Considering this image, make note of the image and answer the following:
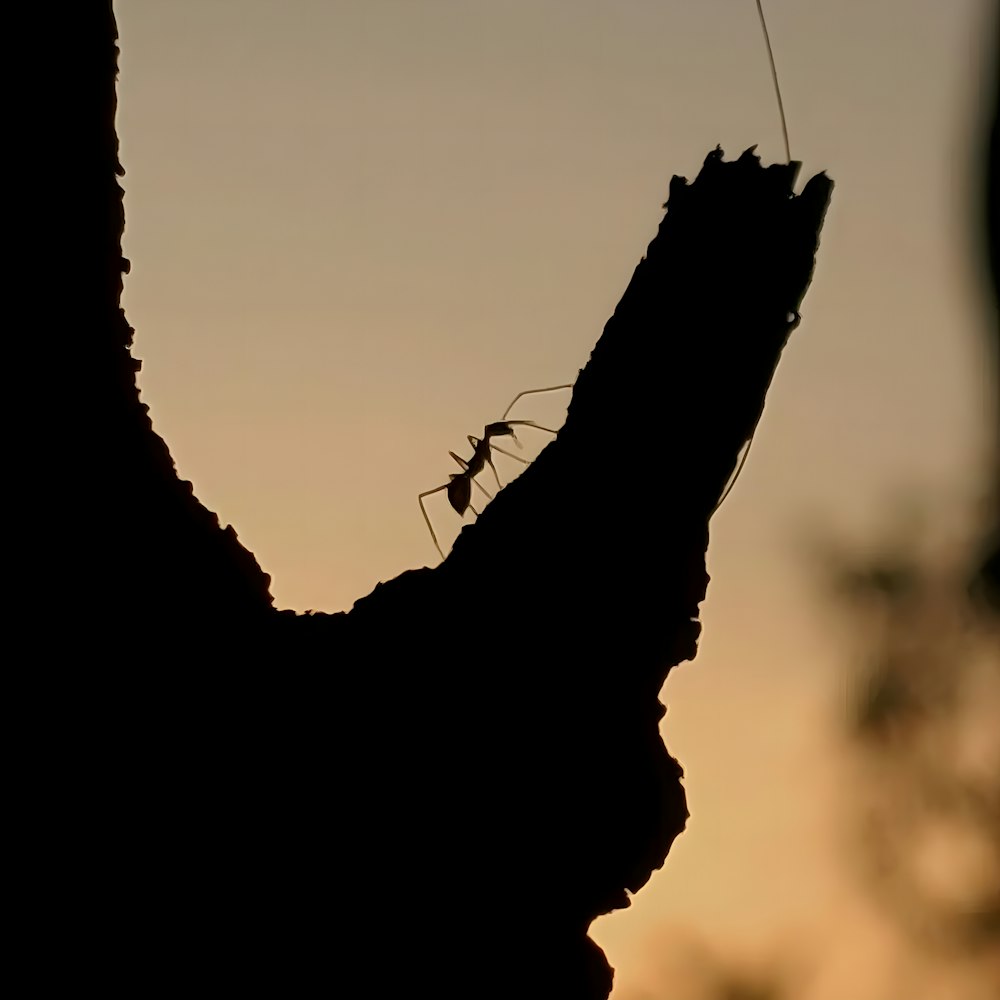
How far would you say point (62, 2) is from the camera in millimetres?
3852

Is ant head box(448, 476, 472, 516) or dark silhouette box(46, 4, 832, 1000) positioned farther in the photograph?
ant head box(448, 476, 472, 516)

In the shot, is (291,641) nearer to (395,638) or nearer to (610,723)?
(395,638)

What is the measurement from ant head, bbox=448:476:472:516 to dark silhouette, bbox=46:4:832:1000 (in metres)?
4.46

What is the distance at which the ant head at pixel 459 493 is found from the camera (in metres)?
8.49

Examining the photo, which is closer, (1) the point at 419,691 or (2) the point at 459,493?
(1) the point at 419,691

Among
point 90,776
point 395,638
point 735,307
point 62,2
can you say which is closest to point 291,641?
point 395,638

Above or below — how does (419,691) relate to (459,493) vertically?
below

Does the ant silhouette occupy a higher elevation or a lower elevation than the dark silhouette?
higher

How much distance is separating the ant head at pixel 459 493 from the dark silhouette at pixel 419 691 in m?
4.46

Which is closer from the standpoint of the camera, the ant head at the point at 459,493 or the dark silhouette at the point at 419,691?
the dark silhouette at the point at 419,691

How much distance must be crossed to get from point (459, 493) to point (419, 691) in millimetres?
4789

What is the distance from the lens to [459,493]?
28.1ft

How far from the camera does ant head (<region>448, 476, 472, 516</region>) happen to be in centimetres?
849

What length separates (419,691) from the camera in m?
3.81
